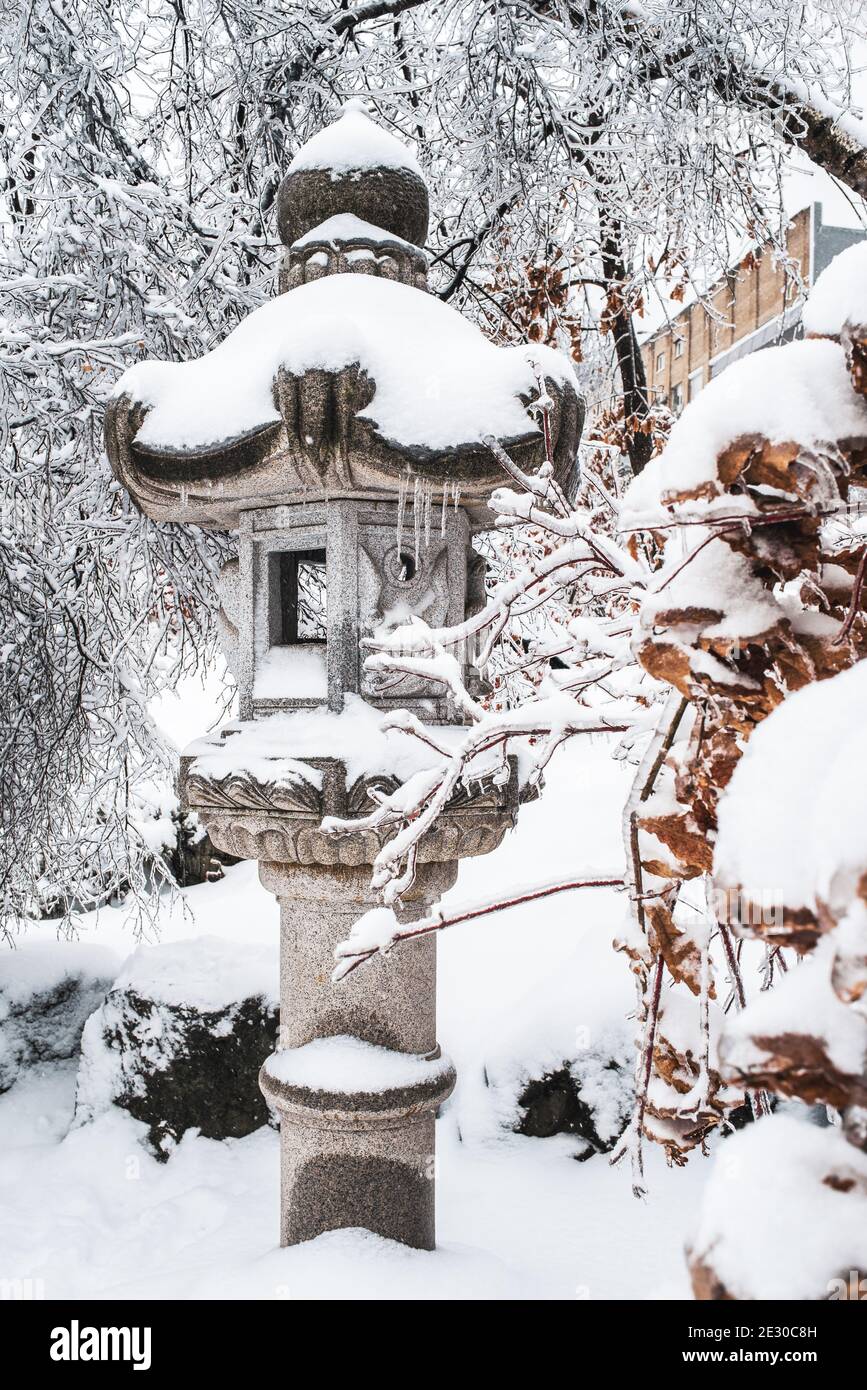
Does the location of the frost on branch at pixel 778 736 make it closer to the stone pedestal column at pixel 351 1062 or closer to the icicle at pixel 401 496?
the icicle at pixel 401 496

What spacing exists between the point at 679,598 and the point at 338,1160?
2.06 m

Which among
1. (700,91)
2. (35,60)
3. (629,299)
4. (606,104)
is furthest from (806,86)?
(35,60)

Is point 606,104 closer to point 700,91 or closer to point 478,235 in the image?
point 700,91

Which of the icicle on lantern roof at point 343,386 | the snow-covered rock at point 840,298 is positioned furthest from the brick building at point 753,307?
the snow-covered rock at point 840,298

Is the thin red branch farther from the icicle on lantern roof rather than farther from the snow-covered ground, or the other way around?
the snow-covered ground

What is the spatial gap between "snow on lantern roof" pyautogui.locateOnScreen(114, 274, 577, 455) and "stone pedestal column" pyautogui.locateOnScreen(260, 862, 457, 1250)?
102 centimetres

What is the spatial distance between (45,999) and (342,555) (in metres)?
3.39

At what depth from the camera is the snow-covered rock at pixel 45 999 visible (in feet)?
14.9

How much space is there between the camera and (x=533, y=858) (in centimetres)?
655

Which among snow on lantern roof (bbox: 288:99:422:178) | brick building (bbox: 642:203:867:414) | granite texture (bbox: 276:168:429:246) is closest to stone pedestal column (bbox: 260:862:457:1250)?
granite texture (bbox: 276:168:429:246)

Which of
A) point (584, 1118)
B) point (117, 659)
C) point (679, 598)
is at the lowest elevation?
point (584, 1118)

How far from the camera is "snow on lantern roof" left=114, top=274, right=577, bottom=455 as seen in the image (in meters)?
2.05

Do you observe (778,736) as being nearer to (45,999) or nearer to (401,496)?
(401,496)

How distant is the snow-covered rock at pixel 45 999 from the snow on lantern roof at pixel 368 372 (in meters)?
3.34
